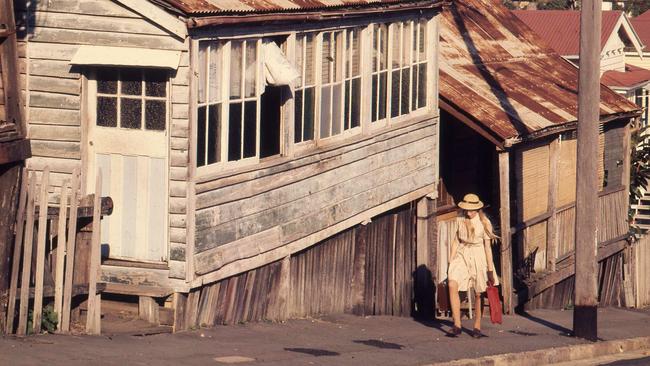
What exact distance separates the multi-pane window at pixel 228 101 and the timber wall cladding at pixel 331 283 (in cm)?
135

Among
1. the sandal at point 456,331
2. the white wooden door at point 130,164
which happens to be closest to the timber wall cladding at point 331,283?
the white wooden door at point 130,164

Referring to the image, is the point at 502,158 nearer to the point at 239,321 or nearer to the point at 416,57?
the point at 416,57

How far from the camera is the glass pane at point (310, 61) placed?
1435cm

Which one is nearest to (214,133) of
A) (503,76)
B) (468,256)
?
(468,256)

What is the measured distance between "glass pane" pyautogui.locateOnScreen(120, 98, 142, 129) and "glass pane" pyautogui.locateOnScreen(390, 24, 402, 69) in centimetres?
549

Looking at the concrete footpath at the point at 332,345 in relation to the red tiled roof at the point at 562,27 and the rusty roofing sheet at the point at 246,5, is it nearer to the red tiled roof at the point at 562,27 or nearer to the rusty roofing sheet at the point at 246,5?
the rusty roofing sheet at the point at 246,5

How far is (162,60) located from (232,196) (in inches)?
67.4

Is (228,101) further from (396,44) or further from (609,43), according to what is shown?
(609,43)

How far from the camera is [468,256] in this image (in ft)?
46.2

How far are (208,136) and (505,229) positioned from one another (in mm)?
6695

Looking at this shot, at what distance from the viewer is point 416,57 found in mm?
17969

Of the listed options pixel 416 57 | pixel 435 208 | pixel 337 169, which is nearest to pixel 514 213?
pixel 435 208

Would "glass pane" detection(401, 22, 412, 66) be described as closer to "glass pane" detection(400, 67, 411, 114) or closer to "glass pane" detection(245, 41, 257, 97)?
"glass pane" detection(400, 67, 411, 114)

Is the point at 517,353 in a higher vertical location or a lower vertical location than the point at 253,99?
lower
